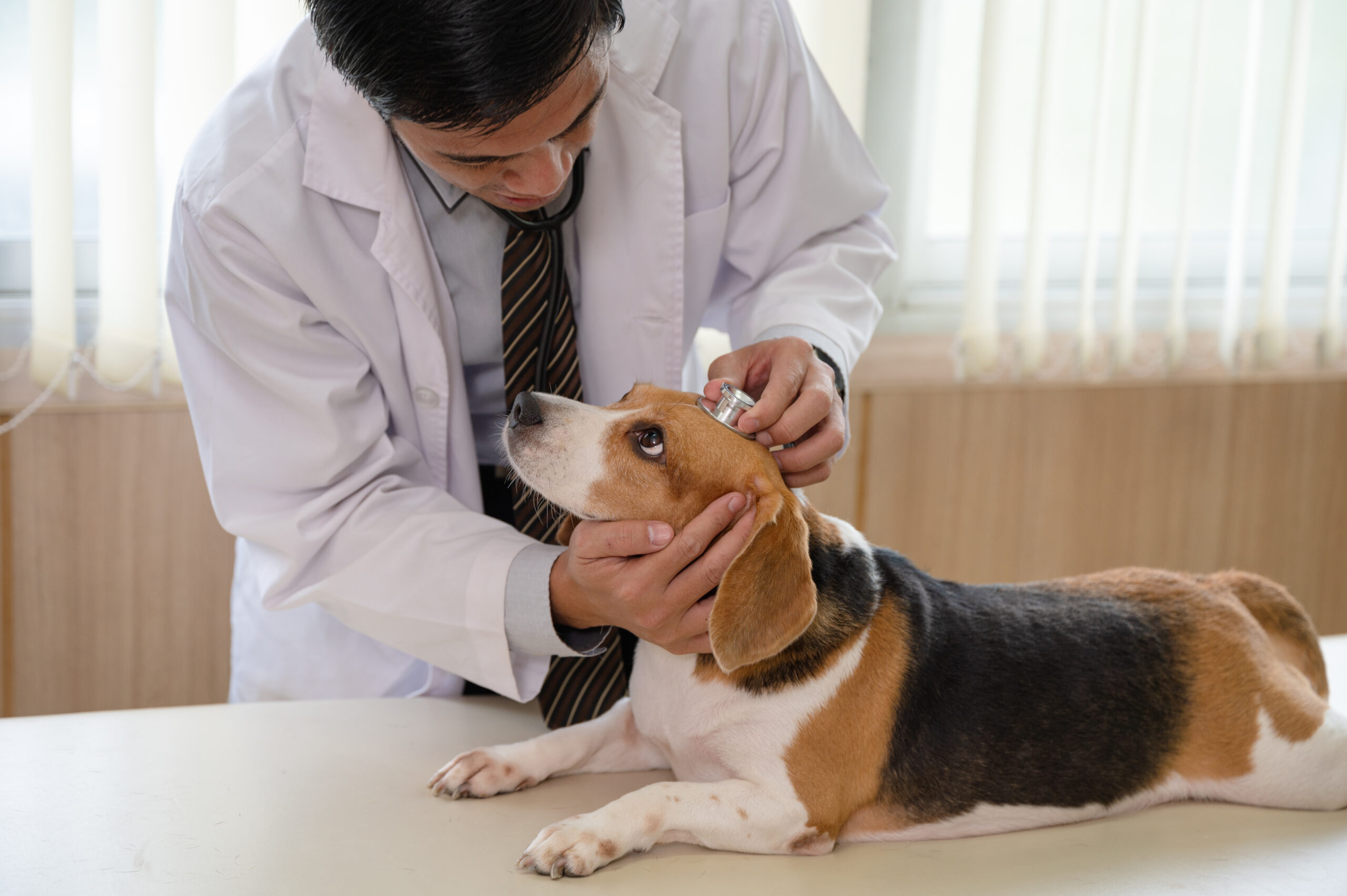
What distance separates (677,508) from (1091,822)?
61 centimetres

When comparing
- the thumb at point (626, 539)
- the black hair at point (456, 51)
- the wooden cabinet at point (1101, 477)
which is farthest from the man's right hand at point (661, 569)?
the wooden cabinet at point (1101, 477)

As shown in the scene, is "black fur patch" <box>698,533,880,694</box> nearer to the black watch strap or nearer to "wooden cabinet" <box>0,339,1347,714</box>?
the black watch strap

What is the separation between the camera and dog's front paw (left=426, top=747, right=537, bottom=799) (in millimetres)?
1179

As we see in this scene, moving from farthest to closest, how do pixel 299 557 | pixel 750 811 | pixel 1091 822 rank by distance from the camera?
1. pixel 299 557
2. pixel 1091 822
3. pixel 750 811

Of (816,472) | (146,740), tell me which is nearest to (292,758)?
(146,740)

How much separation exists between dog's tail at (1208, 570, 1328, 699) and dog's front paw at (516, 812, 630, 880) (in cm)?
90

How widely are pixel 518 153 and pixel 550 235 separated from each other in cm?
30

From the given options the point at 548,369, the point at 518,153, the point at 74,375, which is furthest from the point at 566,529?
the point at 74,375

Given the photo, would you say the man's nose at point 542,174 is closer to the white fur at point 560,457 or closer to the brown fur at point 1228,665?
the white fur at point 560,457

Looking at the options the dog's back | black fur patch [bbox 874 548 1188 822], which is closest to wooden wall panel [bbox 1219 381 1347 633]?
the dog's back

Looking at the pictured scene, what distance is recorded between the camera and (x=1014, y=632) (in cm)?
123

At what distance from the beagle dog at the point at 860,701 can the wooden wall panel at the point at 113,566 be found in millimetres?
1186

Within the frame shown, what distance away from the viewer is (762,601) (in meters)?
1.07

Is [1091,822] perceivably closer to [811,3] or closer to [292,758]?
[292,758]
